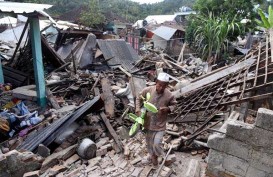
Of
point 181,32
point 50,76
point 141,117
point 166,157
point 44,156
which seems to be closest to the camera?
point 141,117

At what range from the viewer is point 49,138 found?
5316 mm

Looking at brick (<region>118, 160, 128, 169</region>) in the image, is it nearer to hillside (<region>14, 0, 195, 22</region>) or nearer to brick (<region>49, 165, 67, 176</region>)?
brick (<region>49, 165, 67, 176</region>)

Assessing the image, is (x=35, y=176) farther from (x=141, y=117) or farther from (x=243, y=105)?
(x=243, y=105)

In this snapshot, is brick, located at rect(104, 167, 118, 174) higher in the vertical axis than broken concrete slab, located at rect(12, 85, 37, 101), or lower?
lower

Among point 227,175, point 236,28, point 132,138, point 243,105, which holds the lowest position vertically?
point 132,138

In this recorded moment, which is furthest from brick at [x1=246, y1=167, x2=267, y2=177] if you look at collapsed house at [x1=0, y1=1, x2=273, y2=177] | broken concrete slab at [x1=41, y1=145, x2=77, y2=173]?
broken concrete slab at [x1=41, y1=145, x2=77, y2=173]


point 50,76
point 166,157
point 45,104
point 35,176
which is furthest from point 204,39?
point 35,176

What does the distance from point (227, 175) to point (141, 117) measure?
164 centimetres

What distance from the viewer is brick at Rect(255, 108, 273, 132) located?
321 cm

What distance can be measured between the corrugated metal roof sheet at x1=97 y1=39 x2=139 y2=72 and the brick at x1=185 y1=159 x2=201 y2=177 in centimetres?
793

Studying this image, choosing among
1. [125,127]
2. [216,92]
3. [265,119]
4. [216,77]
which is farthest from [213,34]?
[265,119]

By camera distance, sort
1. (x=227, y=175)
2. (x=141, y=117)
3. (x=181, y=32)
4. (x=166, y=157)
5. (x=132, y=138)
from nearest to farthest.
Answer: (x=227, y=175)
(x=141, y=117)
(x=166, y=157)
(x=132, y=138)
(x=181, y=32)

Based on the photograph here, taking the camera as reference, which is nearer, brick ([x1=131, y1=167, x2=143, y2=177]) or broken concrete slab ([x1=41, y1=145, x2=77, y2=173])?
brick ([x1=131, y1=167, x2=143, y2=177])

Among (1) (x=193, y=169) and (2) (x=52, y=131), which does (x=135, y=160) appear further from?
(2) (x=52, y=131)
